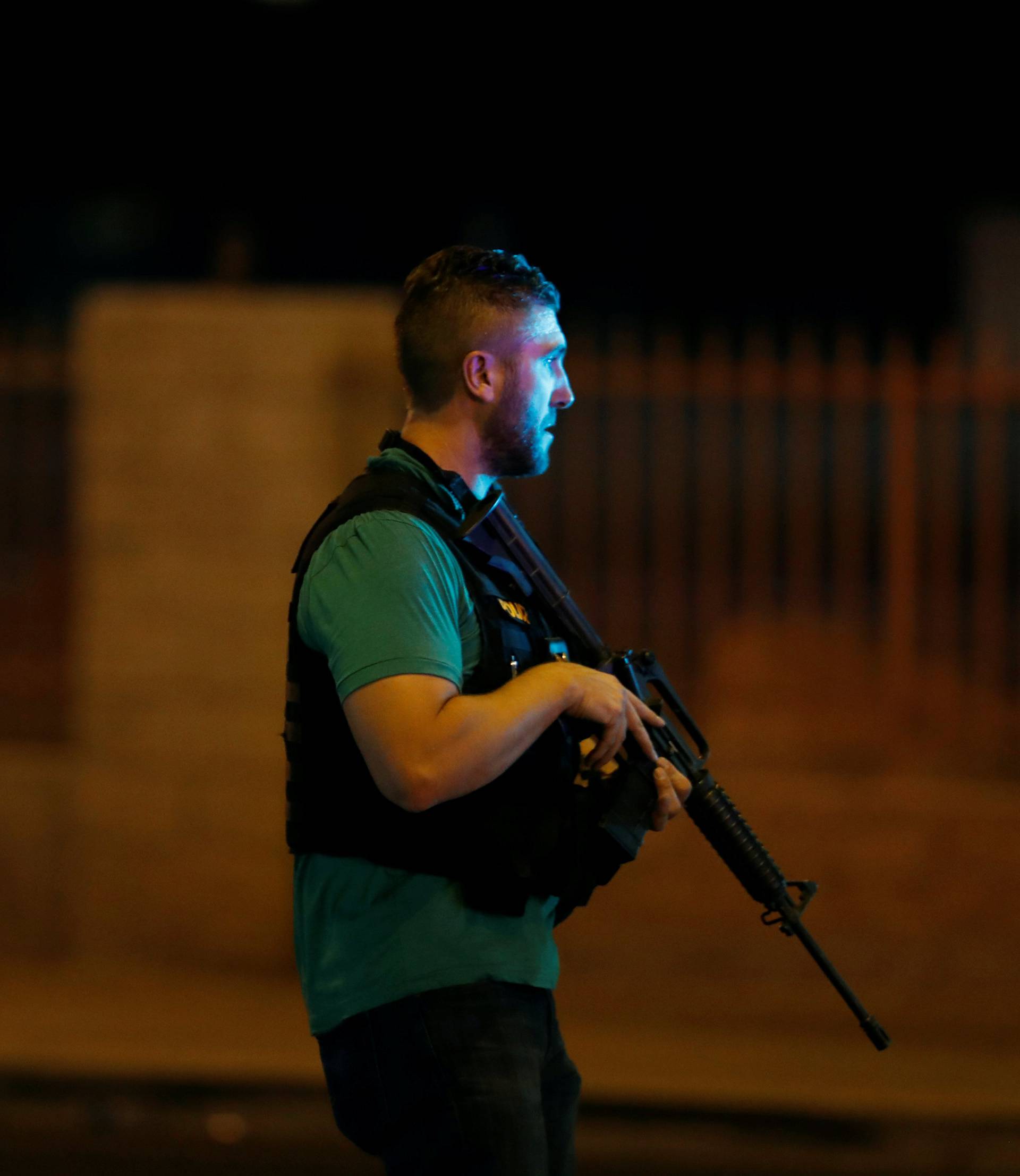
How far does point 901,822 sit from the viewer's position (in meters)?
6.02

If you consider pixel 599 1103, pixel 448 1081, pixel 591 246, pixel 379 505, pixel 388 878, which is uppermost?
pixel 591 246

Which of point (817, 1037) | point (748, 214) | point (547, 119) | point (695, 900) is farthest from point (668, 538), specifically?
point (748, 214)

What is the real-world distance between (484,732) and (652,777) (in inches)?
15.7

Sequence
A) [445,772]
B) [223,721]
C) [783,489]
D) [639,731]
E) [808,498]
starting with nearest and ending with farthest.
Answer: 1. [445,772]
2. [639,731]
3. [808,498]
4. [783,489]
5. [223,721]

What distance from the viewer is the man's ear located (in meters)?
2.37

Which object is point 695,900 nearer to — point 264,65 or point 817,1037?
point 817,1037

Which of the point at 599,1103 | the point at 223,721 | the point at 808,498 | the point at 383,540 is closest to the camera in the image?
the point at 383,540

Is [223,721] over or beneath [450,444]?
beneath

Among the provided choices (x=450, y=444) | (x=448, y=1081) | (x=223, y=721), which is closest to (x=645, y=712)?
(x=450, y=444)

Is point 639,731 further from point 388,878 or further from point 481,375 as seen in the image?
point 481,375

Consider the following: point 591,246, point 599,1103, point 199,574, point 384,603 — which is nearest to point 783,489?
point 199,574

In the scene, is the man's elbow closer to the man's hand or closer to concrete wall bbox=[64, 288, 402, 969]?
→ the man's hand

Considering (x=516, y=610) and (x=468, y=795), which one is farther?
(x=516, y=610)

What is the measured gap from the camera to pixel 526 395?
2.41 m
